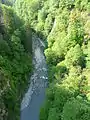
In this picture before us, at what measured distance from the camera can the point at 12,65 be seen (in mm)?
68875

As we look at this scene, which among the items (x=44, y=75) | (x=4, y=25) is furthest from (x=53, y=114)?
(x=4, y=25)

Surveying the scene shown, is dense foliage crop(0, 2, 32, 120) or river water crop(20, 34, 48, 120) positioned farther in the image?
river water crop(20, 34, 48, 120)

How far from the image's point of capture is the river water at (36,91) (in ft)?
201

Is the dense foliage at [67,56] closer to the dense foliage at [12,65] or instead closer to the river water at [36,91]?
the river water at [36,91]

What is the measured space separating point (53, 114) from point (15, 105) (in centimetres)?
929

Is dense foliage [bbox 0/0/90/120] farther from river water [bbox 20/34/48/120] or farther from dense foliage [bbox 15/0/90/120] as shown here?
river water [bbox 20/34/48/120]

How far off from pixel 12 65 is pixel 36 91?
7.18 m

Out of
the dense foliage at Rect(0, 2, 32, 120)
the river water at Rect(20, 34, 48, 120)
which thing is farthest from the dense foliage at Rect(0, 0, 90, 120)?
the river water at Rect(20, 34, 48, 120)

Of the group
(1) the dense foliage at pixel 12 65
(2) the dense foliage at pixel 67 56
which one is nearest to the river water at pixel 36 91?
(1) the dense foliage at pixel 12 65

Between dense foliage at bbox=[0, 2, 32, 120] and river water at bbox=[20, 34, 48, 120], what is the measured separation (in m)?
1.49

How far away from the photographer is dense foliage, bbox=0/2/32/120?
53.9 metres

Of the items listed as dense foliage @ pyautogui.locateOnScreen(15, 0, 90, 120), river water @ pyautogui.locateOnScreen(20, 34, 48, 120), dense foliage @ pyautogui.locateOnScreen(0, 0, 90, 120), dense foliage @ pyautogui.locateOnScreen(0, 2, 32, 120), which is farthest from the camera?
river water @ pyautogui.locateOnScreen(20, 34, 48, 120)

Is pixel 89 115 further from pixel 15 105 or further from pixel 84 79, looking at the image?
pixel 15 105

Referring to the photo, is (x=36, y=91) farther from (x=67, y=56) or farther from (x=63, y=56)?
(x=63, y=56)
